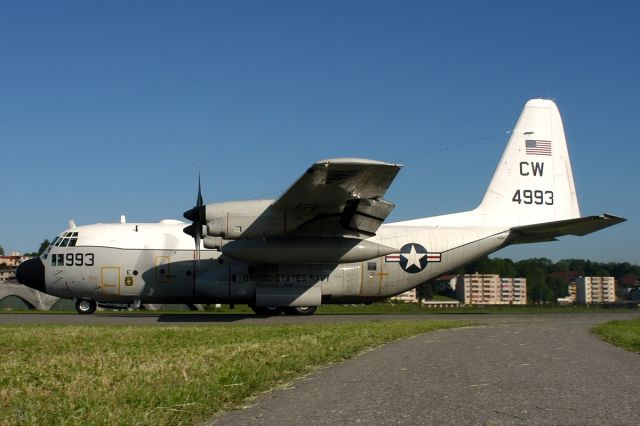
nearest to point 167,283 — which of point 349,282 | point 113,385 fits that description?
point 349,282

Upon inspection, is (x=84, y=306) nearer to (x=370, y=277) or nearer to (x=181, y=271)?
(x=181, y=271)

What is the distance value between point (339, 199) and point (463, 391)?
615 inches

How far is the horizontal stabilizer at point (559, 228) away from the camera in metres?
24.6

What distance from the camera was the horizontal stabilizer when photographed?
24.6m

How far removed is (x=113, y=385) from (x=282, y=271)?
724 inches

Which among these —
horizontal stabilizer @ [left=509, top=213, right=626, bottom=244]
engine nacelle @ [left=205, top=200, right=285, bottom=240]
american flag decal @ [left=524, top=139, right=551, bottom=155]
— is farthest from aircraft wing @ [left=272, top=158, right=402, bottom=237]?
american flag decal @ [left=524, top=139, right=551, bottom=155]

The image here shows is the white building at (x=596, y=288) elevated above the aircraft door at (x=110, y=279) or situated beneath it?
situated beneath

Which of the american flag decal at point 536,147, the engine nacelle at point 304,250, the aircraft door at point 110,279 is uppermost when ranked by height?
the american flag decal at point 536,147

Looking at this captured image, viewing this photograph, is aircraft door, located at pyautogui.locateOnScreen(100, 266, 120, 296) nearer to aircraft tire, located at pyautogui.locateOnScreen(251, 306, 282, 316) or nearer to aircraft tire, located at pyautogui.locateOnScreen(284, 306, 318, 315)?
aircraft tire, located at pyautogui.locateOnScreen(251, 306, 282, 316)

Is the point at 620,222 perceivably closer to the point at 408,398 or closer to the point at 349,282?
the point at 349,282

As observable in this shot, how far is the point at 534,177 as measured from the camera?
29.1 m

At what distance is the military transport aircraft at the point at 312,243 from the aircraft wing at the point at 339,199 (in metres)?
0.07

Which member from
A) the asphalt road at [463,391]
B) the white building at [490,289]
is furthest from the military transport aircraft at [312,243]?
the white building at [490,289]

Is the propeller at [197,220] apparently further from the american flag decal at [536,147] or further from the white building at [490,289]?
the white building at [490,289]
